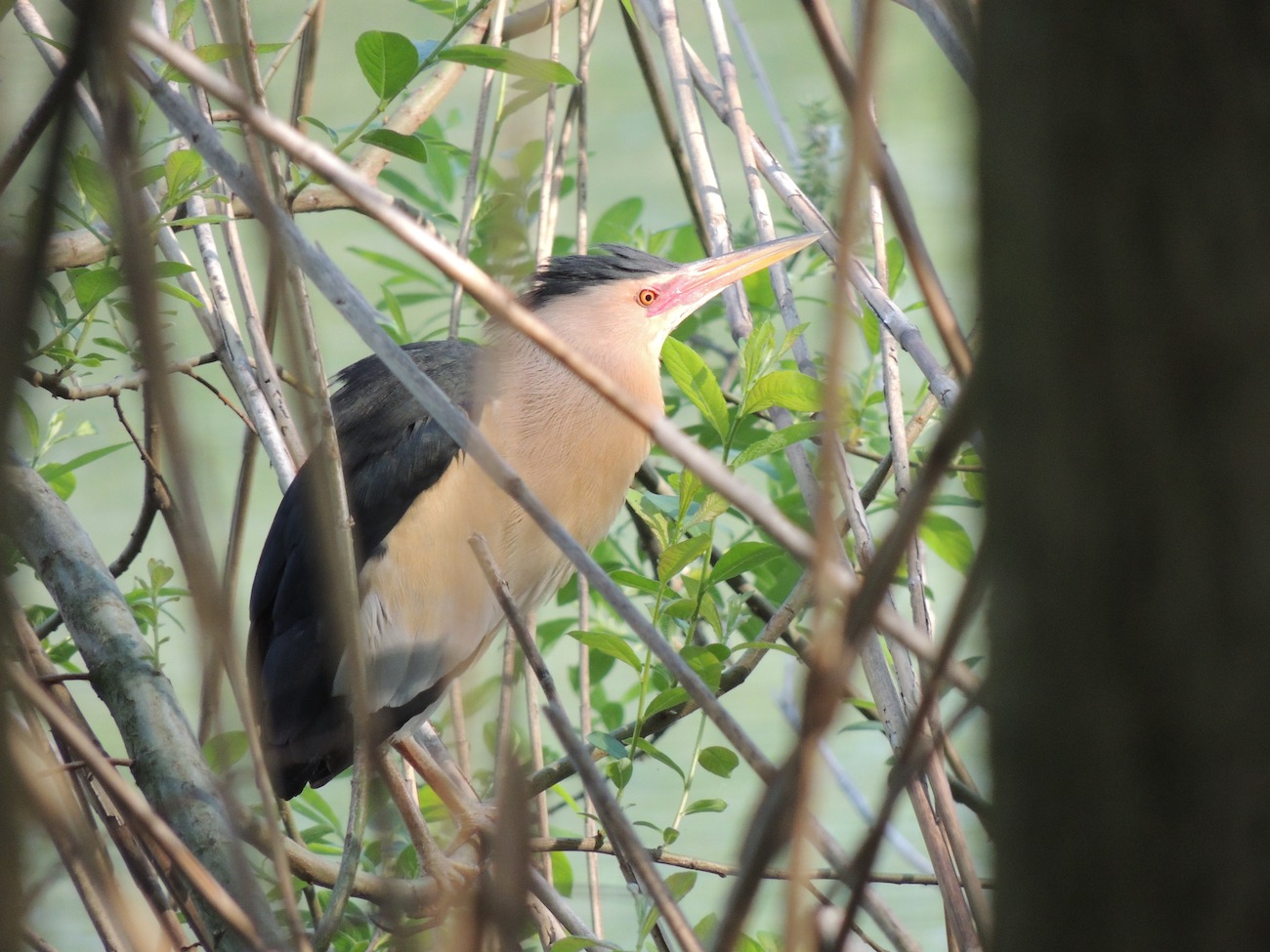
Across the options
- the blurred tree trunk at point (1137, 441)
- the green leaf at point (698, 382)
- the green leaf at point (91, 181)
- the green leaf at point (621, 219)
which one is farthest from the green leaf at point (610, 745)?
the green leaf at point (621, 219)

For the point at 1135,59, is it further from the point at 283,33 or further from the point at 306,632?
the point at 283,33

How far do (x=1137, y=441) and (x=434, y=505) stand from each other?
1235 mm

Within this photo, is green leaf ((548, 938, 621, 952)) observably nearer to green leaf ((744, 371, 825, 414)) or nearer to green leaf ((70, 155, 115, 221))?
green leaf ((744, 371, 825, 414))

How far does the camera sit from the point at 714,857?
243 cm

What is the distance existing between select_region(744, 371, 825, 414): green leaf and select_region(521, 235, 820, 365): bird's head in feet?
1.89

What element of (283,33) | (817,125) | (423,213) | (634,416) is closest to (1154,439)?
(634,416)

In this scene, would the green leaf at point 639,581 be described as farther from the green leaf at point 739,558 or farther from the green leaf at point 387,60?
the green leaf at point 387,60

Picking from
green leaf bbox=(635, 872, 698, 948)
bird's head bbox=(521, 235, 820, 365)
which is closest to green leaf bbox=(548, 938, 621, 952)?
green leaf bbox=(635, 872, 698, 948)

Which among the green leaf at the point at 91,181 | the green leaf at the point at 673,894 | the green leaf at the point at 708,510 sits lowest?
the green leaf at the point at 673,894

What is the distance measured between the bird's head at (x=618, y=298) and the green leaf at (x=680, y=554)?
69 centimetres

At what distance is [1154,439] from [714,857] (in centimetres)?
236

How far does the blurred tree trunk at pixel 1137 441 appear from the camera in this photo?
192 mm

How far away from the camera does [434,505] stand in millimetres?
1394

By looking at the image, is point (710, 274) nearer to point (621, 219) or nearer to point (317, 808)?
point (621, 219)
